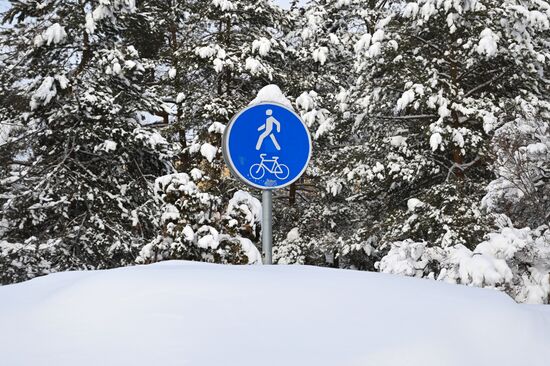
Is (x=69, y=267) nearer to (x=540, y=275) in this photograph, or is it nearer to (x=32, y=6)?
(x=32, y=6)

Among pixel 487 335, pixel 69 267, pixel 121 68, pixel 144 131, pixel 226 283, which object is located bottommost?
pixel 69 267

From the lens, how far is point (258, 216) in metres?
7.90

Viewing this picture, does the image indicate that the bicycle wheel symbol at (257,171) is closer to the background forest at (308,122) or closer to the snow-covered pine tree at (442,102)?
the background forest at (308,122)

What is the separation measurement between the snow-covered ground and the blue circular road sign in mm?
1236

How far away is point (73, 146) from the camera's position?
12273mm

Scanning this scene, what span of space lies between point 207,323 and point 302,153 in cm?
196

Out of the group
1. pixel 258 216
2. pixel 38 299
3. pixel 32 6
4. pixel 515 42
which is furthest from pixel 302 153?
pixel 32 6

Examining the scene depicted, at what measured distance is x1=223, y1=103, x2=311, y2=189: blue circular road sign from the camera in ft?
12.0

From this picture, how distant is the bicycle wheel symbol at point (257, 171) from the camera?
3694 millimetres

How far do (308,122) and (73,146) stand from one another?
17.3 feet

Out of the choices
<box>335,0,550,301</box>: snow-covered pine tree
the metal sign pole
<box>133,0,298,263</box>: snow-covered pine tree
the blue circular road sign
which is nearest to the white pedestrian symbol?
the blue circular road sign

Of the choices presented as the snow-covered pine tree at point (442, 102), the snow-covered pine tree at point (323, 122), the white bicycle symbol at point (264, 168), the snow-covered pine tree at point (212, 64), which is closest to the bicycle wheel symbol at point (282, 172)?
the white bicycle symbol at point (264, 168)

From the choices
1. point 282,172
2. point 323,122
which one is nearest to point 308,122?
point 323,122

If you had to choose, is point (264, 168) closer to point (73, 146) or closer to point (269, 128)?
point (269, 128)
